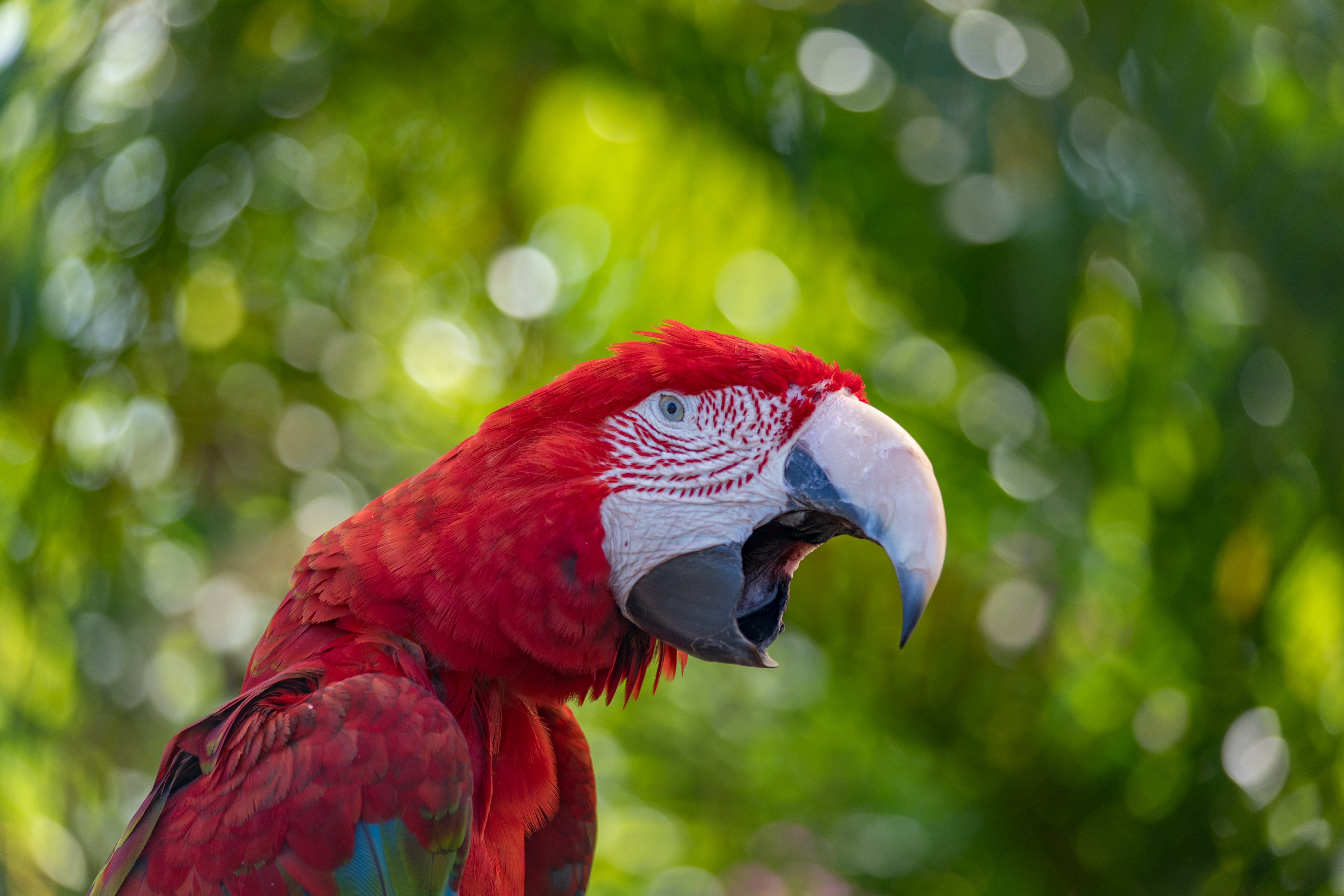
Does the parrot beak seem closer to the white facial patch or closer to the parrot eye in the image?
the white facial patch

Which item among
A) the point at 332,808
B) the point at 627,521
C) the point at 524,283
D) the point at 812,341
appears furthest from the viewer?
the point at 524,283

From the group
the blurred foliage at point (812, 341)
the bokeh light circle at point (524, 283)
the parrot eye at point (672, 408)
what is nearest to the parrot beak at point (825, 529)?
the parrot eye at point (672, 408)

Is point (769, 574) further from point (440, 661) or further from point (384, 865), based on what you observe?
point (384, 865)

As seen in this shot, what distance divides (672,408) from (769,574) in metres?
0.20

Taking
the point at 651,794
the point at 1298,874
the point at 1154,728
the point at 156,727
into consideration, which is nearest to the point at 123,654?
the point at 156,727

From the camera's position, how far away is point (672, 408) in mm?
995

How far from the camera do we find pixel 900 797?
2.62 metres

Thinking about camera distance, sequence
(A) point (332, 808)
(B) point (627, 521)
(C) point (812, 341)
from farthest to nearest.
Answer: (C) point (812, 341)
(B) point (627, 521)
(A) point (332, 808)

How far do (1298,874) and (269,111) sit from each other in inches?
114

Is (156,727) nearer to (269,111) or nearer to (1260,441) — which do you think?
(269,111)

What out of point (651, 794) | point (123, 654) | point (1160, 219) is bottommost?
point (651, 794)

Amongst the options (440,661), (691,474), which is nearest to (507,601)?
(440,661)

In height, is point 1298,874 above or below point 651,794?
above

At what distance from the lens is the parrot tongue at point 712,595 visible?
0.92 meters
